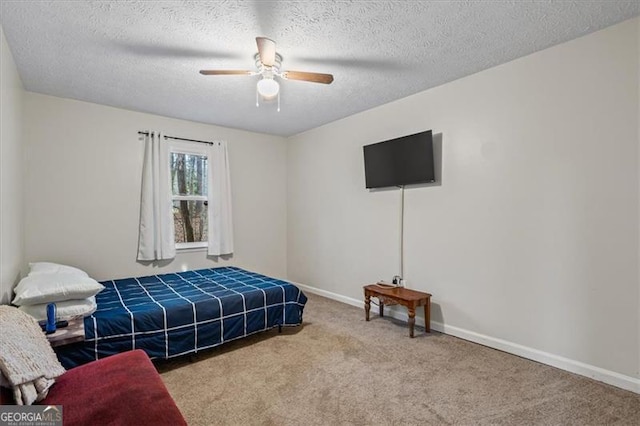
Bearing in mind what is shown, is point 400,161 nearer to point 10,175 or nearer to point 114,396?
point 114,396

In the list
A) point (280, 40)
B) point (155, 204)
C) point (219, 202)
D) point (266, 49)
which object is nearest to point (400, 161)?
point (280, 40)

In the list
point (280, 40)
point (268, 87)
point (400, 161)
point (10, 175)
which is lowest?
point (10, 175)

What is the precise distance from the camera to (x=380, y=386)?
221cm

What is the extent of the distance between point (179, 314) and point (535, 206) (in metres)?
2.99

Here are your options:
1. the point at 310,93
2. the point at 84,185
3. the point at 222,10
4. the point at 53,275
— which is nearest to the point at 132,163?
the point at 84,185

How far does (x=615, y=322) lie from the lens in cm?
218

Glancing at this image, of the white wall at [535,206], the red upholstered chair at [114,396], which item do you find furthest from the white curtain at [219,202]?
the red upholstered chair at [114,396]

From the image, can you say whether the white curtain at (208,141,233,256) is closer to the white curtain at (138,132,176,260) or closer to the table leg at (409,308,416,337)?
the white curtain at (138,132,176,260)

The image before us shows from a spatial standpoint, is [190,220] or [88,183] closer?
[88,183]

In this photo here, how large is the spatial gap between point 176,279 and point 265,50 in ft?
8.93

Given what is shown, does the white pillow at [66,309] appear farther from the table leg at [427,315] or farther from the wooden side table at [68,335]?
the table leg at [427,315]

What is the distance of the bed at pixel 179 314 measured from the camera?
2.26 meters

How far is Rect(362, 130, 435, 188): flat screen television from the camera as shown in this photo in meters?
3.18

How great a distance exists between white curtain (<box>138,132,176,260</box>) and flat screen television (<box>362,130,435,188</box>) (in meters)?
2.53
